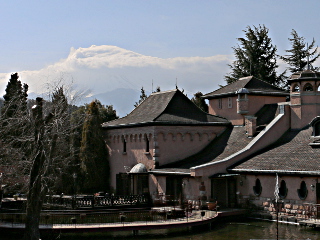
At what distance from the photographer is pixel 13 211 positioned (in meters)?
32.3

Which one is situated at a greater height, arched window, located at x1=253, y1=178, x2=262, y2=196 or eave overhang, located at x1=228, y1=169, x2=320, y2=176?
eave overhang, located at x1=228, y1=169, x2=320, y2=176

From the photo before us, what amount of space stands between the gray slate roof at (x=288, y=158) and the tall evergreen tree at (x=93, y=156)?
13.1m

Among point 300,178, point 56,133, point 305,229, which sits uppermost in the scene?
point 56,133

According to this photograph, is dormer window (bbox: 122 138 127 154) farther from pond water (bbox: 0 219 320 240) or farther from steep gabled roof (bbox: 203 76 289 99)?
pond water (bbox: 0 219 320 240)

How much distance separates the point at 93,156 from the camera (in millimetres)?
43219

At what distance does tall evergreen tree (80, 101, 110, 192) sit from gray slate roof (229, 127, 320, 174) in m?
13.1

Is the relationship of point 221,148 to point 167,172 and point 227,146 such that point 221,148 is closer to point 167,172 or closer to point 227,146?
point 227,146

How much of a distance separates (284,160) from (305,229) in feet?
17.2

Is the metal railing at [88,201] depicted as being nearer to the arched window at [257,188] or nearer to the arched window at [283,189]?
the arched window at [257,188]

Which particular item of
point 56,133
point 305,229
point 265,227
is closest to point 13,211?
point 56,133

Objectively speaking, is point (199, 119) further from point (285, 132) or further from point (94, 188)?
point (94, 188)

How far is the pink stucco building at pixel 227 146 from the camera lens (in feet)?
107

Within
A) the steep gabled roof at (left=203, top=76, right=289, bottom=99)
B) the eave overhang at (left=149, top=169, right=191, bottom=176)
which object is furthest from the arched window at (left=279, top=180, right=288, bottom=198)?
the steep gabled roof at (left=203, top=76, right=289, bottom=99)

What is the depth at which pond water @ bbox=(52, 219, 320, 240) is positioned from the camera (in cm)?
2709
